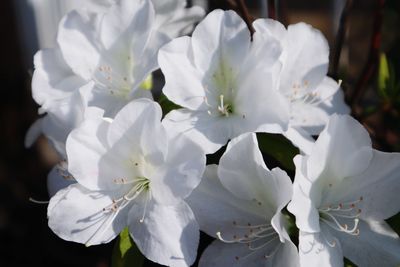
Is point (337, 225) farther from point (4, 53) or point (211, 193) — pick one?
point (4, 53)

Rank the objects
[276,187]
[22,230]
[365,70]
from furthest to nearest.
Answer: [22,230] → [365,70] → [276,187]

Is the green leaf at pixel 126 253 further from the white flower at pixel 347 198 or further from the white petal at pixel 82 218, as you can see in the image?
the white flower at pixel 347 198

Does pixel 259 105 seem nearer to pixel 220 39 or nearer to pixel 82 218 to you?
pixel 220 39

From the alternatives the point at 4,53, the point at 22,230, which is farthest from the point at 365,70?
the point at 4,53

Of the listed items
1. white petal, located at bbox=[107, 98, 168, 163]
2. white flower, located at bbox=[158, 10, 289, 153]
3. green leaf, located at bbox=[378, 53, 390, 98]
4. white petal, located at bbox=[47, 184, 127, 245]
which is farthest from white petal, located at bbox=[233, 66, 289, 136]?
green leaf, located at bbox=[378, 53, 390, 98]

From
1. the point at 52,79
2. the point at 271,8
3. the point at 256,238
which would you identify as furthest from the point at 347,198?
the point at 52,79

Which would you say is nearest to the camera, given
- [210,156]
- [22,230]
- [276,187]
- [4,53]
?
[276,187]

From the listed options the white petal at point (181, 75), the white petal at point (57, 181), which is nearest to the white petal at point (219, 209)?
the white petal at point (181, 75)
